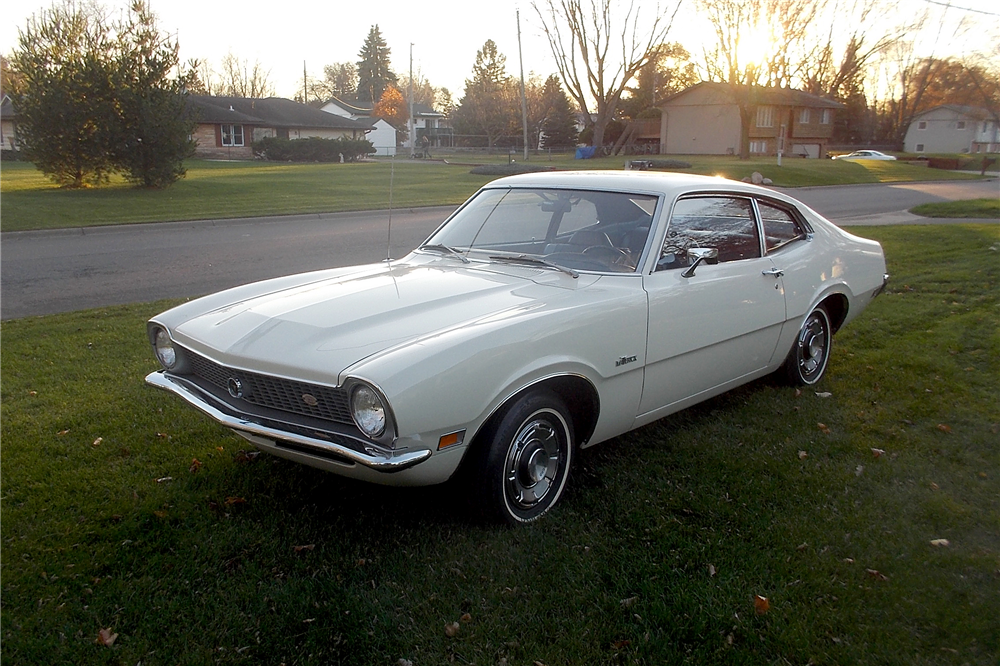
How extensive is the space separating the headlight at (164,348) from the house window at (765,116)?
180 ft

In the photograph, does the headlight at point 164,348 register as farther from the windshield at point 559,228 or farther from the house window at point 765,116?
the house window at point 765,116

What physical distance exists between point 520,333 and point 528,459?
600 mm

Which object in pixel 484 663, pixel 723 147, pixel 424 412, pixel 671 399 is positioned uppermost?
pixel 723 147

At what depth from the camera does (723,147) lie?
53.7 metres

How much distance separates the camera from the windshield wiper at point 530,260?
4324 mm

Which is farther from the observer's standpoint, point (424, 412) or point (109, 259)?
point (109, 259)

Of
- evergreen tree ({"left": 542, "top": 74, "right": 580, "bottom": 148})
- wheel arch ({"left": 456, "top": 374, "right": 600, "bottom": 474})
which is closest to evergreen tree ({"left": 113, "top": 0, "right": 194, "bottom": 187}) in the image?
wheel arch ({"left": 456, "top": 374, "right": 600, "bottom": 474})

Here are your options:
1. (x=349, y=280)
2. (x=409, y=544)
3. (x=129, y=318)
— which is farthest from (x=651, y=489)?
(x=129, y=318)

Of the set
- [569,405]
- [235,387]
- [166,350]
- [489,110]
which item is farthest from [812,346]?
[489,110]

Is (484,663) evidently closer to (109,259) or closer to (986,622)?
(986,622)

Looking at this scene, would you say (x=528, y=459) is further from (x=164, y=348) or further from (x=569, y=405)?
(x=164, y=348)

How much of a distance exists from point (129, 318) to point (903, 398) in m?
6.60

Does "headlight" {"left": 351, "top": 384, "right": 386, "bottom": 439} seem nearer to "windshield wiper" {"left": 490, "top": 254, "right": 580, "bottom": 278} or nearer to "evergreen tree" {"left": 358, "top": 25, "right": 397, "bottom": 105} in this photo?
"windshield wiper" {"left": 490, "top": 254, "right": 580, "bottom": 278}

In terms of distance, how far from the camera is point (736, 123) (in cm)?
5278
